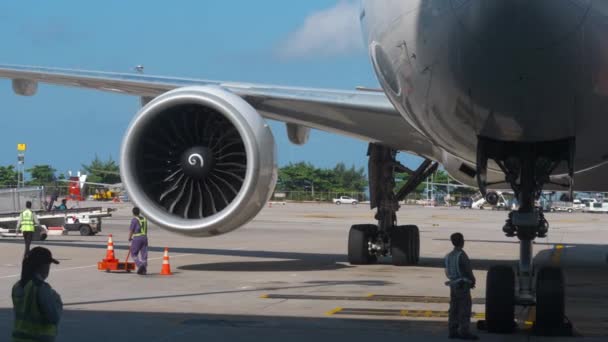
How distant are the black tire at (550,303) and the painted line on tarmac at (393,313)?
4.71 ft

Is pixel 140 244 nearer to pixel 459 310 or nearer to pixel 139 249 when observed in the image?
pixel 139 249

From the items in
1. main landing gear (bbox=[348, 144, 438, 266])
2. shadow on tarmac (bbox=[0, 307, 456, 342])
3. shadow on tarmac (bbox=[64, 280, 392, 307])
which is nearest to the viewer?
shadow on tarmac (bbox=[0, 307, 456, 342])

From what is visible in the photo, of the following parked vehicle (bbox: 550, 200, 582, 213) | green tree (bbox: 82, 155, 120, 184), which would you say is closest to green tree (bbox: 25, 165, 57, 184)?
green tree (bbox: 82, 155, 120, 184)

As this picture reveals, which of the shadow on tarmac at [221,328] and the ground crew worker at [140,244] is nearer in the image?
the shadow on tarmac at [221,328]

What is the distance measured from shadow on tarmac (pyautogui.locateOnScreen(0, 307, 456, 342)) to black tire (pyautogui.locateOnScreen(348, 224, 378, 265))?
659cm

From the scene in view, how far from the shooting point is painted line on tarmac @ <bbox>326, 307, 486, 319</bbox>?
1030 centimetres

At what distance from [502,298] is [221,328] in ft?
8.11

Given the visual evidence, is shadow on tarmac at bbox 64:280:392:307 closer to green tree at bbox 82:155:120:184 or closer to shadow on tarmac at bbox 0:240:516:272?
shadow on tarmac at bbox 0:240:516:272

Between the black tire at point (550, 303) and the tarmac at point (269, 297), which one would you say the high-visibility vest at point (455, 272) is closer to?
the tarmac at point (269, 297)

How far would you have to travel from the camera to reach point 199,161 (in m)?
13.1

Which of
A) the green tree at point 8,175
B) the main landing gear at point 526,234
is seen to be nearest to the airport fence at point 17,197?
the main landing gear at point 526,234

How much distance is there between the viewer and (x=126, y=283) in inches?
534

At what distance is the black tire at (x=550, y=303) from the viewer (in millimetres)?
8828

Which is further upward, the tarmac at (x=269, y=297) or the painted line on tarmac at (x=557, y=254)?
the painted line on tarmac at (x=557, y=254)
